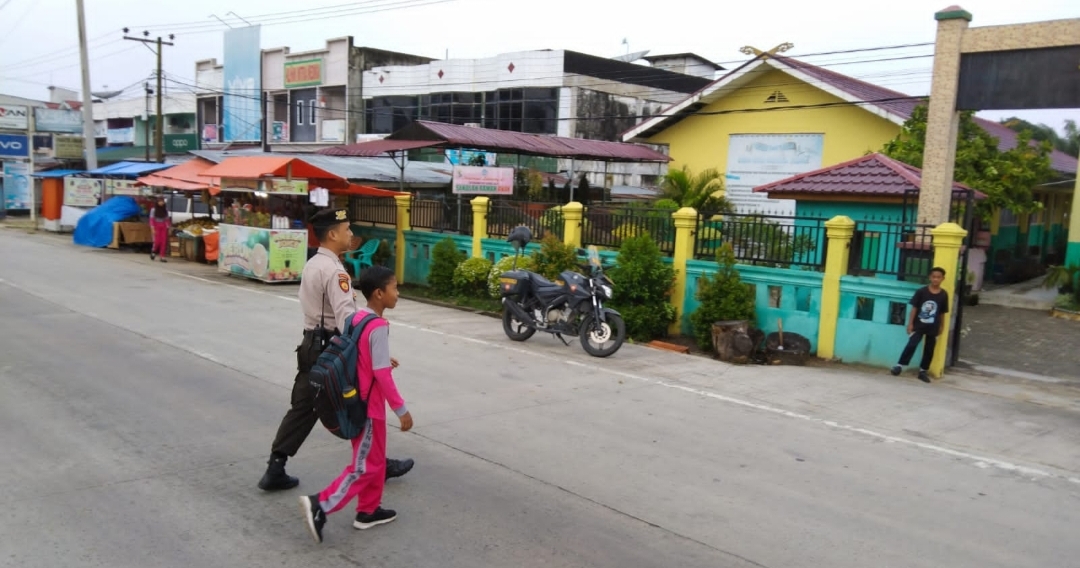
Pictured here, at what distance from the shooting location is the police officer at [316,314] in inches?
202

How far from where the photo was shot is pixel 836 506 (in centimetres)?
558

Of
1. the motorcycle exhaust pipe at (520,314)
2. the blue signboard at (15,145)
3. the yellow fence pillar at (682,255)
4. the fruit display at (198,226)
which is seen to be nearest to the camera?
the motorcycle exhaust pipe at (520,314)

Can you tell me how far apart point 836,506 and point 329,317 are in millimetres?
3563

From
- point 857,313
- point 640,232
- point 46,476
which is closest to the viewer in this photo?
point 46,476

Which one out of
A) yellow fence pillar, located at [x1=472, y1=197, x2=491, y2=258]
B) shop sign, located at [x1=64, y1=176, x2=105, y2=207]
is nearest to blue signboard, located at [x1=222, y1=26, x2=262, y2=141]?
shop sign, located at [x1=64, y1=176, x2=105, y2=207]

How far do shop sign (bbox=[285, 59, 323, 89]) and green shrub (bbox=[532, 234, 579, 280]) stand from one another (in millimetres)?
30558

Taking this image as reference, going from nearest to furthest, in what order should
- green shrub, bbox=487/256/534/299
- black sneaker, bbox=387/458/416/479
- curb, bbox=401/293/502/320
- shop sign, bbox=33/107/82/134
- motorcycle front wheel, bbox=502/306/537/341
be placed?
black sneaker, bbox=387/458/416/479 < motorcycle front wheel, bbox=502/306/537/341 < curb, bbox=401/293/502/320 < green shrub, bbox=487/256/534/299 < shop sign, bbox=33/107/82/134

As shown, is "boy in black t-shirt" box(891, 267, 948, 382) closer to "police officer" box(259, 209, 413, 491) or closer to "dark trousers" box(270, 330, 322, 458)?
"police officer" box(259, 209, 413, 491)

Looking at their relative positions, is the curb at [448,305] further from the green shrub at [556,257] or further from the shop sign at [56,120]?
the shop sign at [56,120]

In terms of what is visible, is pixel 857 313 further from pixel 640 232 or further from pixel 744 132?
pixel 744 132

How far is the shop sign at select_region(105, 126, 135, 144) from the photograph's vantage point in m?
56.0

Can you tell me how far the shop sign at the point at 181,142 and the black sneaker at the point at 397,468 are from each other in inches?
1837

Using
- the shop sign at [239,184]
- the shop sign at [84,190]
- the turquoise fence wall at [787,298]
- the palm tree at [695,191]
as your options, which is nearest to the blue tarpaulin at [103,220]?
the shop sign at [84,190]

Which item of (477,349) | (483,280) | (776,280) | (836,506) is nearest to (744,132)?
(483,280)
